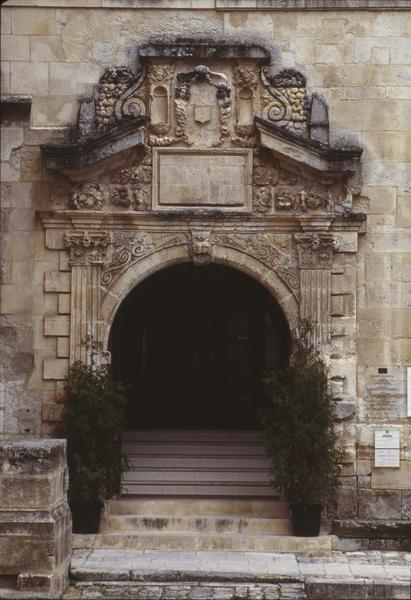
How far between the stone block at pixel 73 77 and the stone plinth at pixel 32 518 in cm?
398

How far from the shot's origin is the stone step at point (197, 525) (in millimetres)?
12312

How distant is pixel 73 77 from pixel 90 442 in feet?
12.2

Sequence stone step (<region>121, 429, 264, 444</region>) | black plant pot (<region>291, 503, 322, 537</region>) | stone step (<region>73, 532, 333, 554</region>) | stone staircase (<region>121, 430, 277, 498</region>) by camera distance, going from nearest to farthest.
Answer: stone step (<region>73, 532, 333, 554</region>) → black plant pot (<region>291, 503, 322, 537</region>) → stone staircase (<region>121, 430, 277, 498</region>) → stone step (<region>121, 429, 264, 444</region>)

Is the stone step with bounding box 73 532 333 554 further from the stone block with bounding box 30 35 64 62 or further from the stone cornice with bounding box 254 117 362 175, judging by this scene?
the stone block with bounding box 30 35 64 62

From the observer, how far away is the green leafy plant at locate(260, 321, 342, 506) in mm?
12016

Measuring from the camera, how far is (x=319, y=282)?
495 inches

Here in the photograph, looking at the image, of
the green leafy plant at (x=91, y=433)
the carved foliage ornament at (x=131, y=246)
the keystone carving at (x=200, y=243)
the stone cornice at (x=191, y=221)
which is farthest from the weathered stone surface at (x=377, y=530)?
the carved foliage ornament at (x=131, y=246)

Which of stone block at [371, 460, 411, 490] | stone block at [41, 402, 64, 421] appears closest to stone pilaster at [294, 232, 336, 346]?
stone block at [371, 460, 411, 490]

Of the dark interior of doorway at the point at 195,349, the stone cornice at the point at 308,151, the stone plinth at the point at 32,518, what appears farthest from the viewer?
the dark interior of doorway at the point at 195,349

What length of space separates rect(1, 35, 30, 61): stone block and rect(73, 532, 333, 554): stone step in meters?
4.85

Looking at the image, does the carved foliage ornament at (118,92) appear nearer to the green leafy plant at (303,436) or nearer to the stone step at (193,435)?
the green leafy plant at (303,436)

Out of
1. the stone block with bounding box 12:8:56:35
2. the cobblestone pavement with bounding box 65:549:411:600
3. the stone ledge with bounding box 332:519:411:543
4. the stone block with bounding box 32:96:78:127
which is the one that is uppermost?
the stone block with bounding box 12:8:56:35

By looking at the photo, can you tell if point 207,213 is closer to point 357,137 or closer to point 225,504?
point 357,137

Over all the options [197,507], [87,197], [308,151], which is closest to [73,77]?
[87,197]
